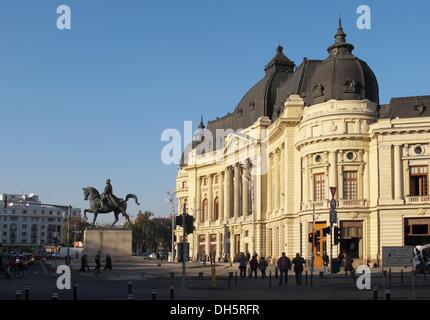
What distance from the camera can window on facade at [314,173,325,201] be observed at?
256 feet

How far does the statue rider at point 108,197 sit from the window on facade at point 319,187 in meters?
23.8

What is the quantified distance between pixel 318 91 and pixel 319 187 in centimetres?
1081

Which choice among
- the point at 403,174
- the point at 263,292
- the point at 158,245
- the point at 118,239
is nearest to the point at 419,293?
the point at 263,292

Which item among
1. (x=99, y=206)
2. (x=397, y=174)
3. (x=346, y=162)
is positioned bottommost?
(x=99, y=206)

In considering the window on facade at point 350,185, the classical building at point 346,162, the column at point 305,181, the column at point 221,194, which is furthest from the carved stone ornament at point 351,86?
the column at point 221,194

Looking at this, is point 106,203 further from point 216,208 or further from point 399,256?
point 216,208

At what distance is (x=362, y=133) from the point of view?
249ft

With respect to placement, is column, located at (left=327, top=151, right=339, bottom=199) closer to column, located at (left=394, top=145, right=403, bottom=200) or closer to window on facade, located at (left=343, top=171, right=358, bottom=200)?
window on facade, located at (left=343, top=171, right=358, bottom=200)

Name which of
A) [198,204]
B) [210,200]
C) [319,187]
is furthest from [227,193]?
[319,187]

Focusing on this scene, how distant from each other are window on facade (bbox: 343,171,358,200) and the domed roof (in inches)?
328

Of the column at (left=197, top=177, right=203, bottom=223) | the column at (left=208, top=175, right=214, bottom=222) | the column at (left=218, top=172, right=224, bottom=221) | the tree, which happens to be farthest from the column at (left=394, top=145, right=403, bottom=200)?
the tree

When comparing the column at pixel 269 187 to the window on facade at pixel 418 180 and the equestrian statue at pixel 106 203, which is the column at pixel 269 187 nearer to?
the window on facade at pixel 418 180

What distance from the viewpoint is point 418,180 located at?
2906 inches

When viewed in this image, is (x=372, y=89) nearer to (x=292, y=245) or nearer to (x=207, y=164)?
(x=292, y=245)
